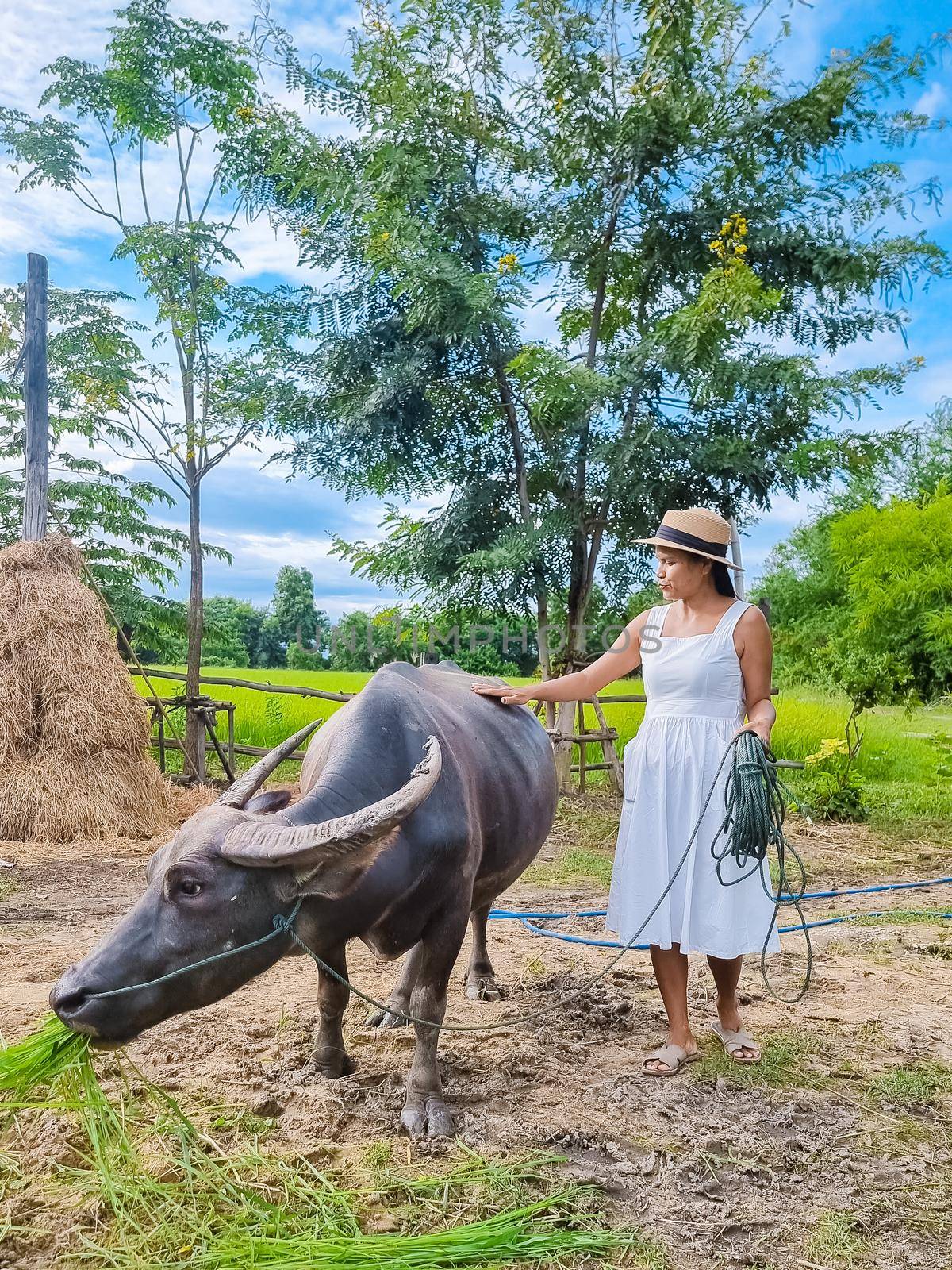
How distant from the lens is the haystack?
A: 7668mm

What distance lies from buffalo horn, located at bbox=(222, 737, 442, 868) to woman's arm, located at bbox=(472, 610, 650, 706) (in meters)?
1.14

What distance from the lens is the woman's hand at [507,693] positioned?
3.42m

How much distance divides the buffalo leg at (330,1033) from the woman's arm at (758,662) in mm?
1539

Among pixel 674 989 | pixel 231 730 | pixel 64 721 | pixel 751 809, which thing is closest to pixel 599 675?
pixel 751 809

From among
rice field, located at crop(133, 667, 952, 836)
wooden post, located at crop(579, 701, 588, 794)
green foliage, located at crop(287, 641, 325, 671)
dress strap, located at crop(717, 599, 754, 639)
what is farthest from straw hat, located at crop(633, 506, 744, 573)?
green foliage, located at crop(287, 641, 325, 671)

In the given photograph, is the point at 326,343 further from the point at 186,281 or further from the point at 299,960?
the point at 299,960

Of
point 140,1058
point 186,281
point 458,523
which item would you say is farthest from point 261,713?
point 140,1058

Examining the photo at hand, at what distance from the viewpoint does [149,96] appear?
11.1 metres

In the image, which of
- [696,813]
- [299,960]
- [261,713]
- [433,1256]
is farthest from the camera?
[261,713]

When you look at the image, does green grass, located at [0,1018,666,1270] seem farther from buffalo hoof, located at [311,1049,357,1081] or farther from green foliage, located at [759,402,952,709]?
green foliage, located at [759,402,952,709]

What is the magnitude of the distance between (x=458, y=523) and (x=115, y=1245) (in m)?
8.34

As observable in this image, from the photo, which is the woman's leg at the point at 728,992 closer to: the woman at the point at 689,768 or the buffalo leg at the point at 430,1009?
the woman at the point at 689,768

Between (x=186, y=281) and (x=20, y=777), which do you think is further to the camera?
(x=186, y=281)

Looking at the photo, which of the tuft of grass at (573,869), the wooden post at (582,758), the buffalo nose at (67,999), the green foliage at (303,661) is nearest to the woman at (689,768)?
the buffalo nose at (67,999)
